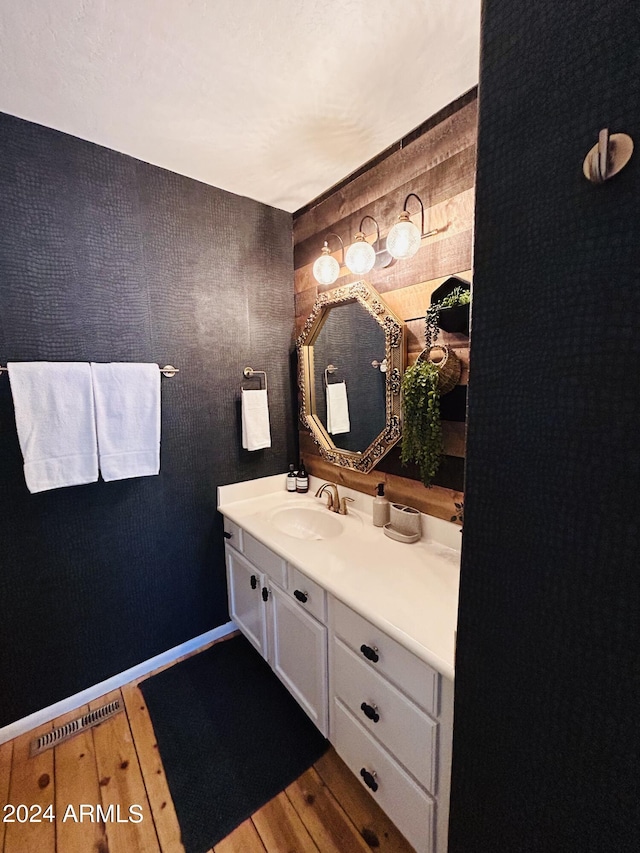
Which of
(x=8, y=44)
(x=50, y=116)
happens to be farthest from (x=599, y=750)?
(x=50, y=116)

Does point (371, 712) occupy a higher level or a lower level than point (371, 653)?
lower

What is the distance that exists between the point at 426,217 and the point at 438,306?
0.38 metres

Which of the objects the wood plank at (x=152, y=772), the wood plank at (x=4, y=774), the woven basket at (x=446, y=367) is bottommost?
the wood plank at (x=4, y=774)

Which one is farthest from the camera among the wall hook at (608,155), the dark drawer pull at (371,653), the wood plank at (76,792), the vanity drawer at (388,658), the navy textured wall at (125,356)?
the navy textured wall at (125,356)

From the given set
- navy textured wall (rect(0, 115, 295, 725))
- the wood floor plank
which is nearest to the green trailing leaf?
navy textured wall (rect(0, 115, 295, 725))

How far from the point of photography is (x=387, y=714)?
3.29 feet

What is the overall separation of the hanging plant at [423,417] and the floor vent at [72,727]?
1.70m

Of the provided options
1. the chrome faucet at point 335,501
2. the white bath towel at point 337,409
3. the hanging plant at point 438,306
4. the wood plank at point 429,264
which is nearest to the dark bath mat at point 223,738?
the chrome faucet at point 335,501

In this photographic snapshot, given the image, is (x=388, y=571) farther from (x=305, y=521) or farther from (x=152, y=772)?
(x=152, y=772)

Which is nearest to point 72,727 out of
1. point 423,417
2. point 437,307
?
point 423,417

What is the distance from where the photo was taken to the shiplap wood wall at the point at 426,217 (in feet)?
4.08

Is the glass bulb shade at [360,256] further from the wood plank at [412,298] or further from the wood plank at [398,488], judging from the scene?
the wood plank at [398,488]

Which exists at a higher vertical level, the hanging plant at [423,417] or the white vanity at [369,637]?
the hanging plant at [423,417]

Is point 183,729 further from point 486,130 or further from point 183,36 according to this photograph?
point 183,36
